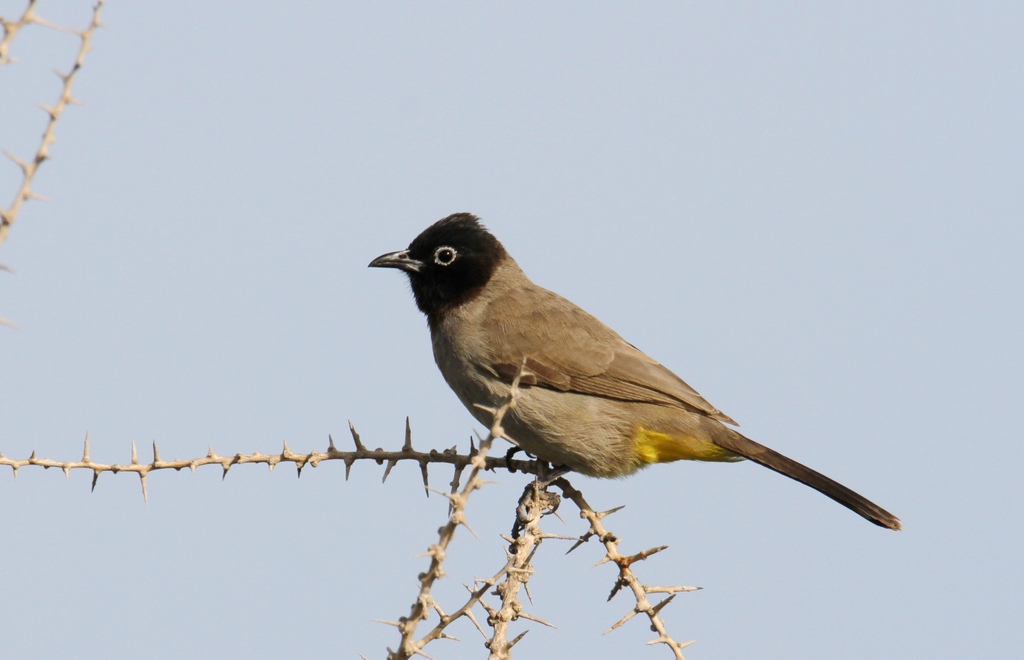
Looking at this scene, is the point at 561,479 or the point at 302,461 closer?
the point at 302,461

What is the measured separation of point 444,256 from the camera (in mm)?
6145

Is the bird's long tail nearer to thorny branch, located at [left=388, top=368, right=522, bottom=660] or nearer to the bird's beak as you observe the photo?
the bird's beak

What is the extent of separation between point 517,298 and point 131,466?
3.44 meters

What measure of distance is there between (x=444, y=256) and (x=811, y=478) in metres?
2.25

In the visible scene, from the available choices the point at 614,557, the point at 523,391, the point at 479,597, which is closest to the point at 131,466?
the point at 479,597

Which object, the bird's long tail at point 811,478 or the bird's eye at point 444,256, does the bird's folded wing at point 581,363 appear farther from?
the bird's eye at point 444,256

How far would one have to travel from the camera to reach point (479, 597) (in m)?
2.30

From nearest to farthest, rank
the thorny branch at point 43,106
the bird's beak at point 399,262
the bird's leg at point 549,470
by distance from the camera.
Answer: the thorny branch at point 43,106 < the bird's leg at point 549,470 < the bird's beak at point 399,262

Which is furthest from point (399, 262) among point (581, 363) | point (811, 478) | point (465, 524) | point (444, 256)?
point (465, 524)

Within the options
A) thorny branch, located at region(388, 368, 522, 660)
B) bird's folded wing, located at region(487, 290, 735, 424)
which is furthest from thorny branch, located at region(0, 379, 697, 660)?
bird's folded wing, located at region(487, 290, 735, 424)

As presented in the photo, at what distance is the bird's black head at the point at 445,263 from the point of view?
19.9 ft

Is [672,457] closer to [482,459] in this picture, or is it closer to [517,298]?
[517,298]

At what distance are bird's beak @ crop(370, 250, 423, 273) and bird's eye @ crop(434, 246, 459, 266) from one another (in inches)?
3.7

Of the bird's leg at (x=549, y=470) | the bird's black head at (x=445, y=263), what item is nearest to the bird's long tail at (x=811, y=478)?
the bird's leg at (x=549, y=470)
